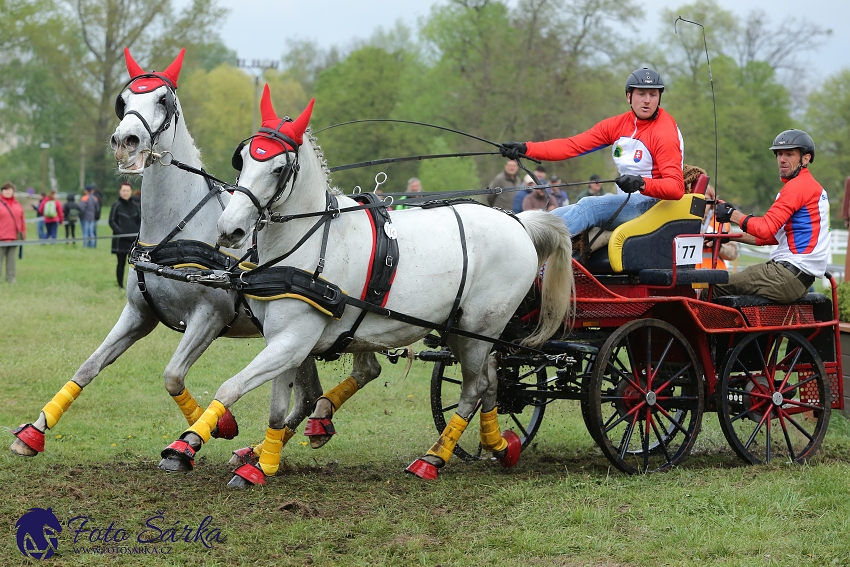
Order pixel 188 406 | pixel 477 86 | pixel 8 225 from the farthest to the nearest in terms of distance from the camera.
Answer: pixel 477 86 → pixel 8 225 → pixel 188 406

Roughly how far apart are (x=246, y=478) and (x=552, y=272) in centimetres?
222

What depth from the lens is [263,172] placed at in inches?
190

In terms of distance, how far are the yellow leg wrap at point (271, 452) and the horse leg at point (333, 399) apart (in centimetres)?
63

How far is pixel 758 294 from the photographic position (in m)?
6.50

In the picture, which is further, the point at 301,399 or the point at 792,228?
the point at 792,228

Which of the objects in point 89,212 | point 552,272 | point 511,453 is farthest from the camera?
point 89,212

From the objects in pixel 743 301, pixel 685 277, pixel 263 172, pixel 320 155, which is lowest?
pixel 743 301

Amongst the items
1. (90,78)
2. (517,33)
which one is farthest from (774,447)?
(90,78)

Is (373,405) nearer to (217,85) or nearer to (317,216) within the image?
(317,216)

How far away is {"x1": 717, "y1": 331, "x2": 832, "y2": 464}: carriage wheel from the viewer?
20.6ft

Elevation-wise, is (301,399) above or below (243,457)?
above

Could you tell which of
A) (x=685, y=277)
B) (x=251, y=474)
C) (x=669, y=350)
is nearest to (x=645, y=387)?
(x=669, y=350)

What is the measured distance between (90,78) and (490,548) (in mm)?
41108

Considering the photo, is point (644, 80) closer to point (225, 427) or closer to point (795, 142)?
point (795, 142)
